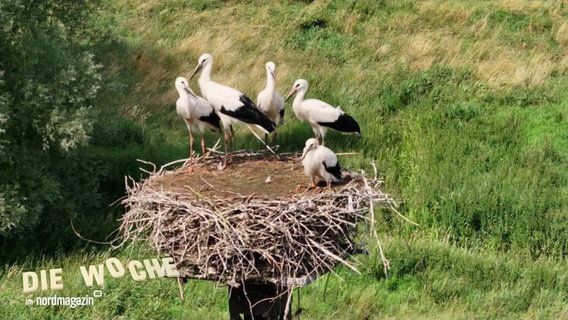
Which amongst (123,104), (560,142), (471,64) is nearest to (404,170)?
(560,142)

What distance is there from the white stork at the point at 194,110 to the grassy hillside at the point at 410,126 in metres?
3.70

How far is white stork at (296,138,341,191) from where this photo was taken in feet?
23.1

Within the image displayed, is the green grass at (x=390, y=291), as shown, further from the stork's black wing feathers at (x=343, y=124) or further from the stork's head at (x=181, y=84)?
the stork's head at (x=181, y=84)

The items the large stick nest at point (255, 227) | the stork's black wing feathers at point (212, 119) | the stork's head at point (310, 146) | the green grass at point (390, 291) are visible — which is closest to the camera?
the large stick nest at point (255, 227)

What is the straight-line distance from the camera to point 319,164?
23.1ft

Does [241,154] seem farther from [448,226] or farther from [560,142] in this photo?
[560,142]

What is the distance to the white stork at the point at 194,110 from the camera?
7.96m

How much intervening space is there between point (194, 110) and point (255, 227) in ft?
6.56

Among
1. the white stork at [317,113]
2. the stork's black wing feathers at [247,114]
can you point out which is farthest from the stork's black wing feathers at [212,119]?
the white stork at [317,113]

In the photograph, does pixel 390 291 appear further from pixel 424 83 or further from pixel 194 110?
pixel 424 83

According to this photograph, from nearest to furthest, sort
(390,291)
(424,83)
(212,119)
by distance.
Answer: (212,119) → (390,291) → (424,83)

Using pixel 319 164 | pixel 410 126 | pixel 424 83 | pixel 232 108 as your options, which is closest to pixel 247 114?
pixel 232 108

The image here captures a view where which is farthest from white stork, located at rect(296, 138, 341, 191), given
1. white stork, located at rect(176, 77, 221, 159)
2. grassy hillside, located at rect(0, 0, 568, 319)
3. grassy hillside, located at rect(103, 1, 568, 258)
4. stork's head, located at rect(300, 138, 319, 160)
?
grassy hillside, located at rect(103, 1, 568, 258)

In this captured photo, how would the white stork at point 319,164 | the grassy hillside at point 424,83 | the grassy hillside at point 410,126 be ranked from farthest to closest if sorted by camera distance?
the grassy hillside at point 424,83 → the grassy hillside at point 410,126 → the white stork at point 319,164
